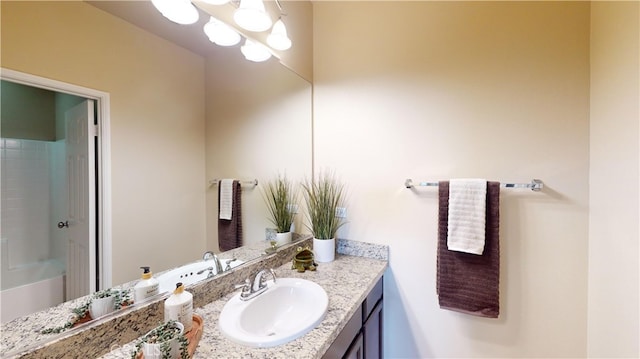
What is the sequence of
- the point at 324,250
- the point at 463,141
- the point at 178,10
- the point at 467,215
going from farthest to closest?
the point at 324,250
the point at 463,141
the point at 467,215
the point at 178,10

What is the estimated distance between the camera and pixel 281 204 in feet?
5.67

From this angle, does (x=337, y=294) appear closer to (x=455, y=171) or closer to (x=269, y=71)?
(x=455, y=171)

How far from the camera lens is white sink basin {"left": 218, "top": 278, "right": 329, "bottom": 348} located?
0.90 m

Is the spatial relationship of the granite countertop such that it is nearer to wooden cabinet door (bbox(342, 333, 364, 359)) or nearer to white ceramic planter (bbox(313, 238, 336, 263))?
white ceramic planter (bbox(313, 238, 336, 263))

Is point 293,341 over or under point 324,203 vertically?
under

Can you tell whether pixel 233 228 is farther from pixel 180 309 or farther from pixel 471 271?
pixel 471 271

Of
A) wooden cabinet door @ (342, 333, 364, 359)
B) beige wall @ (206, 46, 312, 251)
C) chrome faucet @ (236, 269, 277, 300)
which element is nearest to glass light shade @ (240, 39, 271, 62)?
beige wall @ (206, 46, 312, 251)

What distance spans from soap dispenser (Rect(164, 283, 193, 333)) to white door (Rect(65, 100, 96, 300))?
28cm

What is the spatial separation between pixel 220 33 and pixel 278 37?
1.14ft

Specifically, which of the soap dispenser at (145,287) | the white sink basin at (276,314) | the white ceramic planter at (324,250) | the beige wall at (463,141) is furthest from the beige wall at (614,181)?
the soap dispenser at (145,287)

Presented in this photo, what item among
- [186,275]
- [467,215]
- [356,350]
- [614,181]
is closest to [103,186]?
[186,275]

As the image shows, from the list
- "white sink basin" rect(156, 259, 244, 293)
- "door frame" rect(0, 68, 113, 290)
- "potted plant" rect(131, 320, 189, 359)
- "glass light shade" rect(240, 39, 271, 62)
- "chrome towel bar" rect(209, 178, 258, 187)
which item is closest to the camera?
"potted plant" rect(131, 320, 189, 359)

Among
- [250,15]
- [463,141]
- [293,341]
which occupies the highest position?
[250,15]

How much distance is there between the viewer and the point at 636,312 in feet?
3.19
